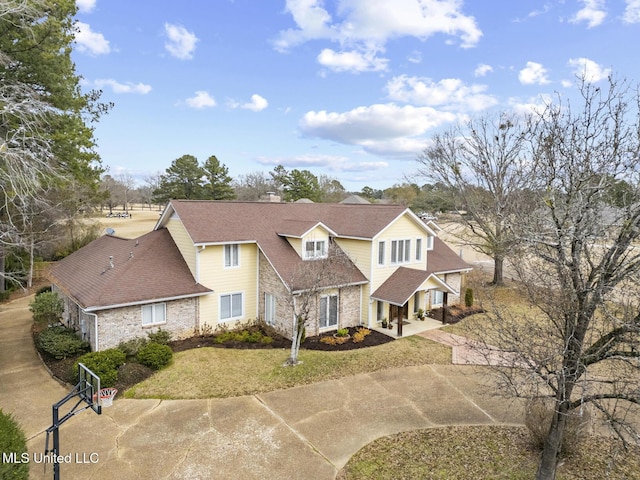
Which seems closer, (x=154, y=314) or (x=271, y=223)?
(x=154, y=314)

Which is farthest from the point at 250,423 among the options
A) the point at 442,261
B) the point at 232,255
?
the point at 442,261

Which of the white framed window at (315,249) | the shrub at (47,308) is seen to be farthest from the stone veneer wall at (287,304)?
the shrub at (47,308)

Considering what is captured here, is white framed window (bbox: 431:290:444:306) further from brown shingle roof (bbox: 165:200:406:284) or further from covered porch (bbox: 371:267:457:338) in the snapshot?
brown shingle roof (bbox: 165:200:406:284)

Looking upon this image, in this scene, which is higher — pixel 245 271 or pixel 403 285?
pixel 245 271

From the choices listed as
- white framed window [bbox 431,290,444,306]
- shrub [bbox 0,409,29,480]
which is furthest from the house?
shrub [bbox 0,409,29,480]

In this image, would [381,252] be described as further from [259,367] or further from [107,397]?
[107,397]

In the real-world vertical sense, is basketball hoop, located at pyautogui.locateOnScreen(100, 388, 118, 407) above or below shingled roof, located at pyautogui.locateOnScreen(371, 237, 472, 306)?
below

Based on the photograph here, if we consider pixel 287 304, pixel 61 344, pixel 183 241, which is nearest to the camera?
pixel 61 344
